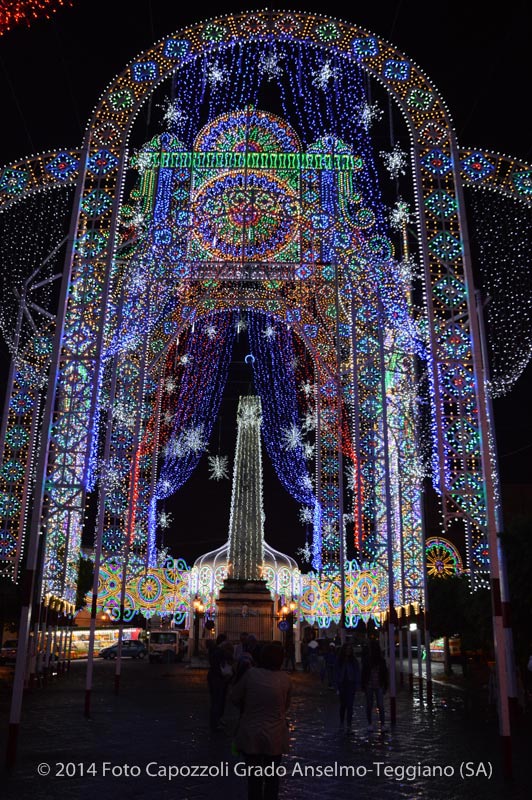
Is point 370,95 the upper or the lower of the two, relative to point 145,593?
upper

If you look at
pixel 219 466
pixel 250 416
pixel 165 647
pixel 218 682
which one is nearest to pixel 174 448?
pixel 250 416

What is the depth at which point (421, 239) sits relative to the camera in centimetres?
1070

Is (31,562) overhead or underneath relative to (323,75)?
underneath

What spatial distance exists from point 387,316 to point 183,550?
3539cm

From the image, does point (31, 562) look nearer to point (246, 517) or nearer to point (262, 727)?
point (262, 727)

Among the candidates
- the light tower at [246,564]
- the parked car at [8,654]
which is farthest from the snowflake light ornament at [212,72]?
the parked car at [8,654]

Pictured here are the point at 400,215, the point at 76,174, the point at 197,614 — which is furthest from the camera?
the point at 197,614

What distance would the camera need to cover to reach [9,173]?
39.3 ft

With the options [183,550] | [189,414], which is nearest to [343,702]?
[189,414]

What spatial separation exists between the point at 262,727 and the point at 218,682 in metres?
7.27

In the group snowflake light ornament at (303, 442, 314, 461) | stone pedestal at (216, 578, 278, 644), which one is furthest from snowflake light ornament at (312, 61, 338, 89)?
stone pedestal at (216, 578, 278, 644)

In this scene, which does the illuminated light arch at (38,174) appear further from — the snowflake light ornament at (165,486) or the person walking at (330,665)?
the snowflake light ornament at (165,486)

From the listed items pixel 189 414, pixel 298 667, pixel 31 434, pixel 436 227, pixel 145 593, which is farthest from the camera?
pixel 298 667

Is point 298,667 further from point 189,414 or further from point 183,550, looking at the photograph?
point 183,550
